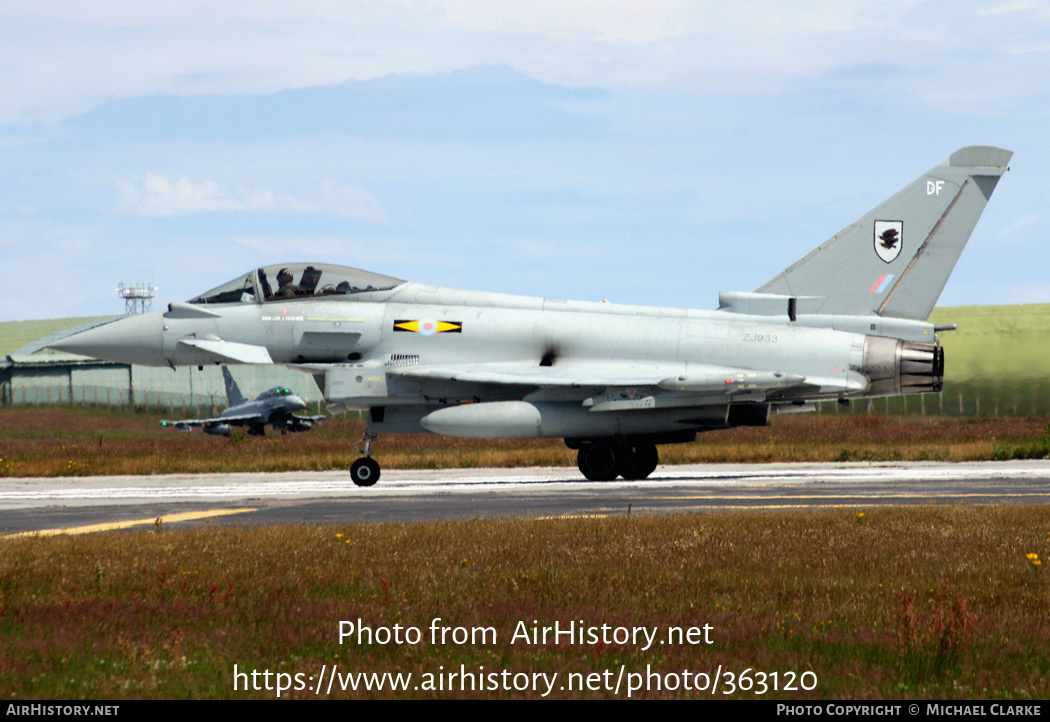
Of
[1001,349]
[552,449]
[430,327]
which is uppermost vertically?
[430,327]

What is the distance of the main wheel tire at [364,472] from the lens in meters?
20.6

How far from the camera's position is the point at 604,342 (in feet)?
67.9

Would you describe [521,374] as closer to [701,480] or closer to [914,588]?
[701,480]

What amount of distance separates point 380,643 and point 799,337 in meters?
14.9

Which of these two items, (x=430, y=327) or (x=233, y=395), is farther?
(x=233, y=395)

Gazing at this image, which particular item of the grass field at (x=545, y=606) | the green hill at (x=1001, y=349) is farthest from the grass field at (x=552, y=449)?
the grass field at (x=545, y=606)

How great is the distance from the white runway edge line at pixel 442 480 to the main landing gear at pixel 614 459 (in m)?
0.47

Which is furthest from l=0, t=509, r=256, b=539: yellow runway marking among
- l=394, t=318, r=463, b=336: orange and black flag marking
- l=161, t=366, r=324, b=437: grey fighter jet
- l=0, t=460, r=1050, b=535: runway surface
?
l=161, t=366, r=324, b=437: grey fighter jet

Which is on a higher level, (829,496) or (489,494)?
(829,496)

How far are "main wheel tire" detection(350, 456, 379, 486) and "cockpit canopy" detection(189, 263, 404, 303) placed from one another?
3.63 m

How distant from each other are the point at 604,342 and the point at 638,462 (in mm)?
2808

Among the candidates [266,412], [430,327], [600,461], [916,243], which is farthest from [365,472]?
[266,412]

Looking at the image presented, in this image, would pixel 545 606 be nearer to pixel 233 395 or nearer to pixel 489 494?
pixel 489 494

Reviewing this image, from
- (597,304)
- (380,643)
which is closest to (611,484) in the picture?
(597,304)
